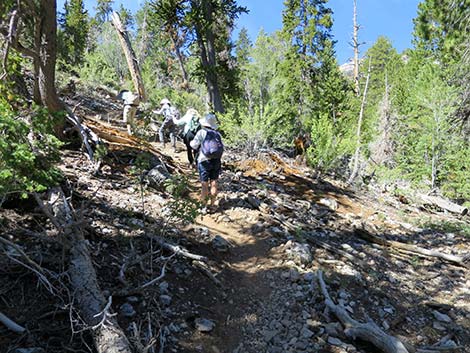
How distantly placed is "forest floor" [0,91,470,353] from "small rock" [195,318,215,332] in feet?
0.06

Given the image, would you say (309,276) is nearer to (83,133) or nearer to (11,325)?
(11,325)

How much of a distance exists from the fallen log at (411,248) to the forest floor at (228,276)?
0.24ft

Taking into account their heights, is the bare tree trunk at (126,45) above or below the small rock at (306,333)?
above

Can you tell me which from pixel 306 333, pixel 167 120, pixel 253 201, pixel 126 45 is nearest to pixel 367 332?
pixel 306 333

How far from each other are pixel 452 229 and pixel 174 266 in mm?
7091

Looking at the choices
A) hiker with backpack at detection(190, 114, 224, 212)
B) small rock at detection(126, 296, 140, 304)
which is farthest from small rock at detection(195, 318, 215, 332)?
hiker with backpack at detection(190, 114, 224, 212)

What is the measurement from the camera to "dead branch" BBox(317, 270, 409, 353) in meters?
3.10

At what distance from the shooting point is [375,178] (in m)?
13.1

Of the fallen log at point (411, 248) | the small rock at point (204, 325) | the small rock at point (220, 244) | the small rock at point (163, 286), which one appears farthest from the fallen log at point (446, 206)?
the small rock at point (163, 286)

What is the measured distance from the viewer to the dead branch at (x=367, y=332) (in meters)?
3.10

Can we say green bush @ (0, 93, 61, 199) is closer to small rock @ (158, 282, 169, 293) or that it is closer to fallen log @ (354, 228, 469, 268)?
small rock @ (158, 282, 169, 293)

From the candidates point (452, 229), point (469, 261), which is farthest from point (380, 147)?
point (469, 261)

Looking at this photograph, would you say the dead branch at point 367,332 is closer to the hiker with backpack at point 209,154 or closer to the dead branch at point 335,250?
the dead branch at point 335,250

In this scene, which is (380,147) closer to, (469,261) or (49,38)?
(469,261)
